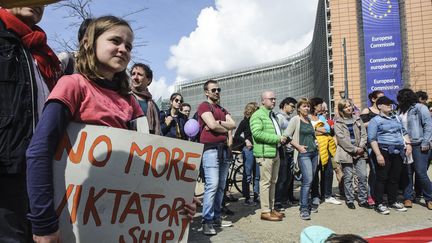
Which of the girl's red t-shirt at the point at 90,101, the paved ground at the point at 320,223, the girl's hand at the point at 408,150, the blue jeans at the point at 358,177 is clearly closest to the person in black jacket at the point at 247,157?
the paved ground at the point at 320,223

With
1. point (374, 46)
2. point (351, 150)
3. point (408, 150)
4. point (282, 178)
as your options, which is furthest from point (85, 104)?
point (374, 46)

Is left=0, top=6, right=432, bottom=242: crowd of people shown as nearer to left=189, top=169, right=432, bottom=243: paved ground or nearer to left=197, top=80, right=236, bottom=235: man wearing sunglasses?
left=197, top=80, right=236, bottom=235: man wearing sunglasses

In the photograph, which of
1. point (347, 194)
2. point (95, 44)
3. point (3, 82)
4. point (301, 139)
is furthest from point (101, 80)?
point (347, 194)

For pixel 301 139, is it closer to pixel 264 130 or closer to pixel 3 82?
pixel 264 130

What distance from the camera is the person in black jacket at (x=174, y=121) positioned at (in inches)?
238

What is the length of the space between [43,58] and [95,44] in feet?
0.79

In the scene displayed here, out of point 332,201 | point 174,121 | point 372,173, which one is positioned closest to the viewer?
point 174,121

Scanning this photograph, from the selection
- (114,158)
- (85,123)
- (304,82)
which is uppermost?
(304,82)

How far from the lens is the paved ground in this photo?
→ 204 inches

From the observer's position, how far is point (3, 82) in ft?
4.57

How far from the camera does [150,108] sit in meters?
4.02

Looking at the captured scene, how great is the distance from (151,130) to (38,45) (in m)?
2.35

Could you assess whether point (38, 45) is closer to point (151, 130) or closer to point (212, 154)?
point (151, 130)

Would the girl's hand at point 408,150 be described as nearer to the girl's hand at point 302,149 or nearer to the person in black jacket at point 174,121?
the girl's hand at point 302,149
